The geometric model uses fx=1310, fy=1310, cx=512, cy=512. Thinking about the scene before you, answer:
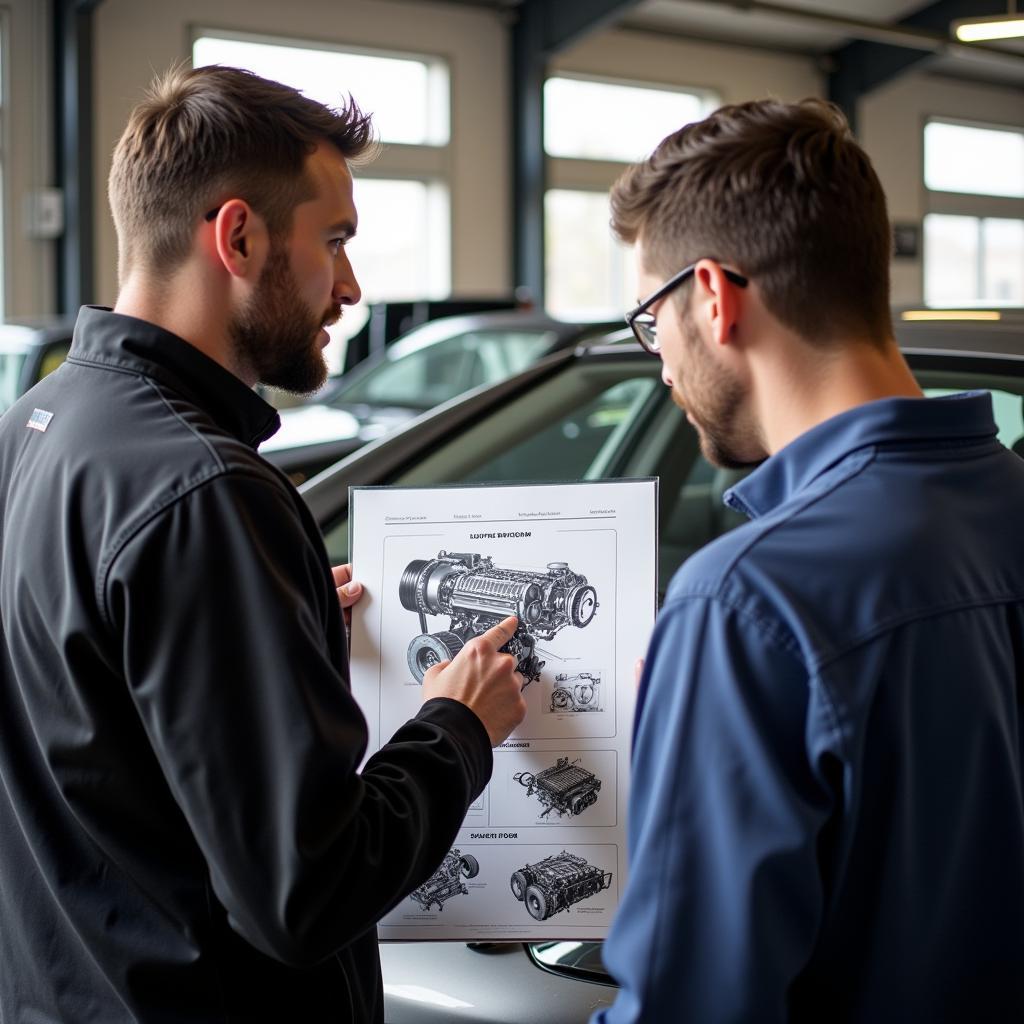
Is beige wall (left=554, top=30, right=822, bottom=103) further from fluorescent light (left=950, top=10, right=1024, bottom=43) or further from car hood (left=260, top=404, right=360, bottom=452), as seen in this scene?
car hood (left=260, top=404, right=360, bottom=452)

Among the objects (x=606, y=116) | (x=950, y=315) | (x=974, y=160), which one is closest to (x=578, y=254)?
(x=606, y=116)

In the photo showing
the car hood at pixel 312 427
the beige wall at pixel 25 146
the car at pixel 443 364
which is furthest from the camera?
the beige wall at pixel 25 146

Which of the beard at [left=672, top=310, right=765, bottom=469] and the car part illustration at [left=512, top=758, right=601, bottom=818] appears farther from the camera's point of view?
the car part illustration at [left=512, top=758, right=601, bottom=818]

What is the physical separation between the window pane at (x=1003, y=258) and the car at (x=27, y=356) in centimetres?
1391

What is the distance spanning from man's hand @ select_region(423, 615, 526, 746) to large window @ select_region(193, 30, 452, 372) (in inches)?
425

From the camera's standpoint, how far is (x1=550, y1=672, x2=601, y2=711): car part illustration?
1562mm

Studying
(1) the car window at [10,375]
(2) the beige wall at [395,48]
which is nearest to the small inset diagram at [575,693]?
(1) the car window at [10,375]

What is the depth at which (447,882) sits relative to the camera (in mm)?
1544

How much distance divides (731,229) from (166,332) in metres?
0.55

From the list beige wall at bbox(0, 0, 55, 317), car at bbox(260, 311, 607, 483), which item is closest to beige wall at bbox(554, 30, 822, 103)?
beige wall at bbox(0, 0, 55, 317)

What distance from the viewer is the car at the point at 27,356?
6305 mm

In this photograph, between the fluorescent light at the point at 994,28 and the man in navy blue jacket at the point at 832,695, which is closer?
the man in navy blue jacket at the point at 832,695

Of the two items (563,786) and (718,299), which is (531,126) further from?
Answer: (718,299)

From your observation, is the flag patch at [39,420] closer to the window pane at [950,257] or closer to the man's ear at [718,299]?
the man's ear at [718,299]
